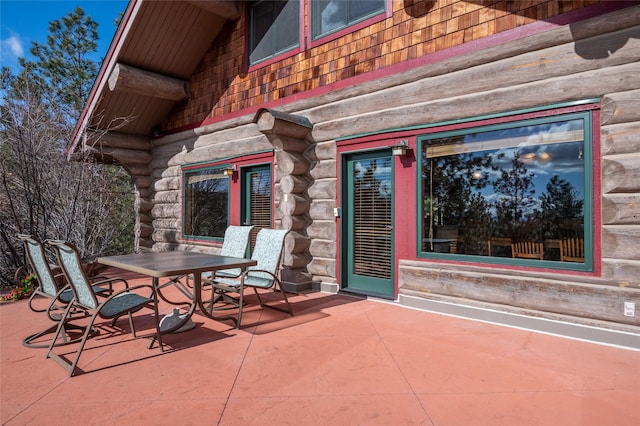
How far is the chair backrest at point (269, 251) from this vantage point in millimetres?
4195

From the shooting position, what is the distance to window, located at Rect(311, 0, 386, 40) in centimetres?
493

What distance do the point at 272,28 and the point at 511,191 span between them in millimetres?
4654

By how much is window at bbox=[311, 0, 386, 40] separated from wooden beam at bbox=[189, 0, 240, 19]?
177 centimetres

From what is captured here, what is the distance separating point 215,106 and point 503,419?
6.66 metres

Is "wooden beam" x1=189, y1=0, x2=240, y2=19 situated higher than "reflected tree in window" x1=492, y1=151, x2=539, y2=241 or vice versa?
"wooden beam" x1=189, y1=0, x2=240, y2=19

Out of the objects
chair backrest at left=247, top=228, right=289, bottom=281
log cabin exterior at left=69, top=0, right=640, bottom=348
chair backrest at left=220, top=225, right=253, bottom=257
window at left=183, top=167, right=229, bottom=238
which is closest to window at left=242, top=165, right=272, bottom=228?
log cabin exterior at left=69, top=0, right=640, bottom=348

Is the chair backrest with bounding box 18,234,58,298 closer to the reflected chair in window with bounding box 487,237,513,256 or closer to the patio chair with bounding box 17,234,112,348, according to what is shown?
the patio chair with bounding box 17,234,112,348

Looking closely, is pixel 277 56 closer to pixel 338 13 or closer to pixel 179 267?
pixel 338 13

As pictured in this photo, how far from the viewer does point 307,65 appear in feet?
18.4

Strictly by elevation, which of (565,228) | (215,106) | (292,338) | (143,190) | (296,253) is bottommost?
(292,338)

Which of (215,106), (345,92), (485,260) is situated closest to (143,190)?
(215,106)

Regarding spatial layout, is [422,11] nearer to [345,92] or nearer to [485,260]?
[345,92]

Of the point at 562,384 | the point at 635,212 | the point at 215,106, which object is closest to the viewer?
the point at 562,384

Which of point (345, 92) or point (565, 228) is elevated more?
point (345, 92)
